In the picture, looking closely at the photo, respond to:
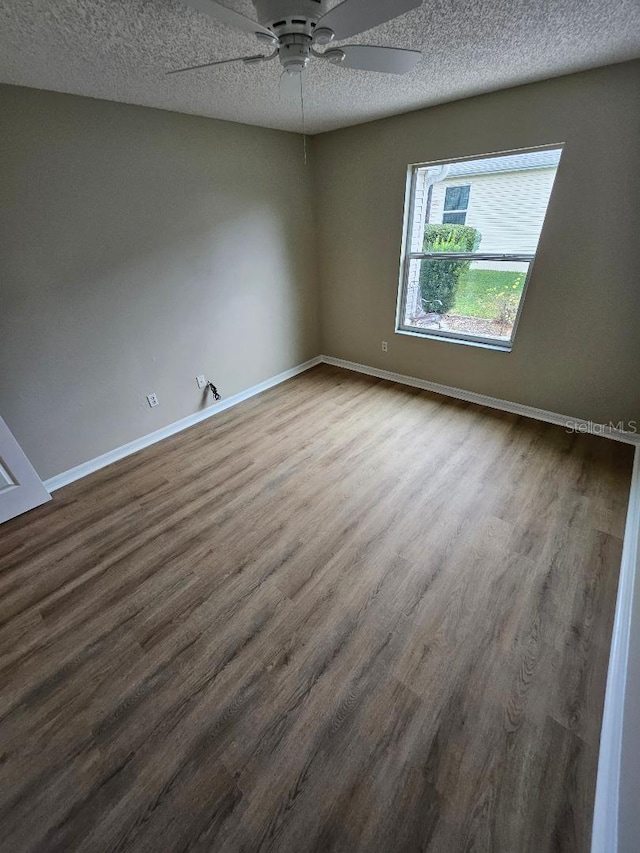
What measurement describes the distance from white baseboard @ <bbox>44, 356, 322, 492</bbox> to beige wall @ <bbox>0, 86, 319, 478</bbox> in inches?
2.2

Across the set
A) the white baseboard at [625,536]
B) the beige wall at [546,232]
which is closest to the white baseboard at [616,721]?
the white baseboard at [625,536]

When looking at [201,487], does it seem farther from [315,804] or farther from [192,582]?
[315,804]

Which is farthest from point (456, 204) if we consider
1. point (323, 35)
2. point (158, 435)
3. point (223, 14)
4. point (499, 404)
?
point (158, 435)

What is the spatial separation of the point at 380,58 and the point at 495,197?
166 cm

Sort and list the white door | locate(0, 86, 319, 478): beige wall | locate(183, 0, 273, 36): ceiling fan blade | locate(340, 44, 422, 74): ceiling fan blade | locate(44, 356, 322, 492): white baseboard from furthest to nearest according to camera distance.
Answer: locate(44, 356, 322, 492): white baseboard
the white door
locate(0, 86, 319, 478): beige wall
locate(340, 44, 422, 74): ceiling fan blade
locate(183, 0, 273, 36): ceiling fan blade

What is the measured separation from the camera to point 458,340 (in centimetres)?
311

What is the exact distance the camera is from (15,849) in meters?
0.99

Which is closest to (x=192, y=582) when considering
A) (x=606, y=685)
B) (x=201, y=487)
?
(x=201, y=487)

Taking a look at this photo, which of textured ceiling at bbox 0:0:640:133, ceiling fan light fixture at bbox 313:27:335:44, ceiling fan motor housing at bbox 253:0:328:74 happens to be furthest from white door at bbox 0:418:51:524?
ceiling fan light fixture at bbox 313:27:335:44

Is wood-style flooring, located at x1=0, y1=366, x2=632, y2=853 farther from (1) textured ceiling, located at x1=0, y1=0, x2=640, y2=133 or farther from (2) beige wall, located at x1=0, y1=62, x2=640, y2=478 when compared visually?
(1) textured ceiling, located at x1=0, y1=0, x2=640, y2=133

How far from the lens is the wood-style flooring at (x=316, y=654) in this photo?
1030mm

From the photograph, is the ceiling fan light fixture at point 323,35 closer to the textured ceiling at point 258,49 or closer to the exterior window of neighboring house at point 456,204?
the textured ceiling at point 258,49

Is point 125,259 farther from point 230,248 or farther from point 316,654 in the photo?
point 316,654

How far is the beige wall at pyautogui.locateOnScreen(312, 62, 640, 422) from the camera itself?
6.65 ft
